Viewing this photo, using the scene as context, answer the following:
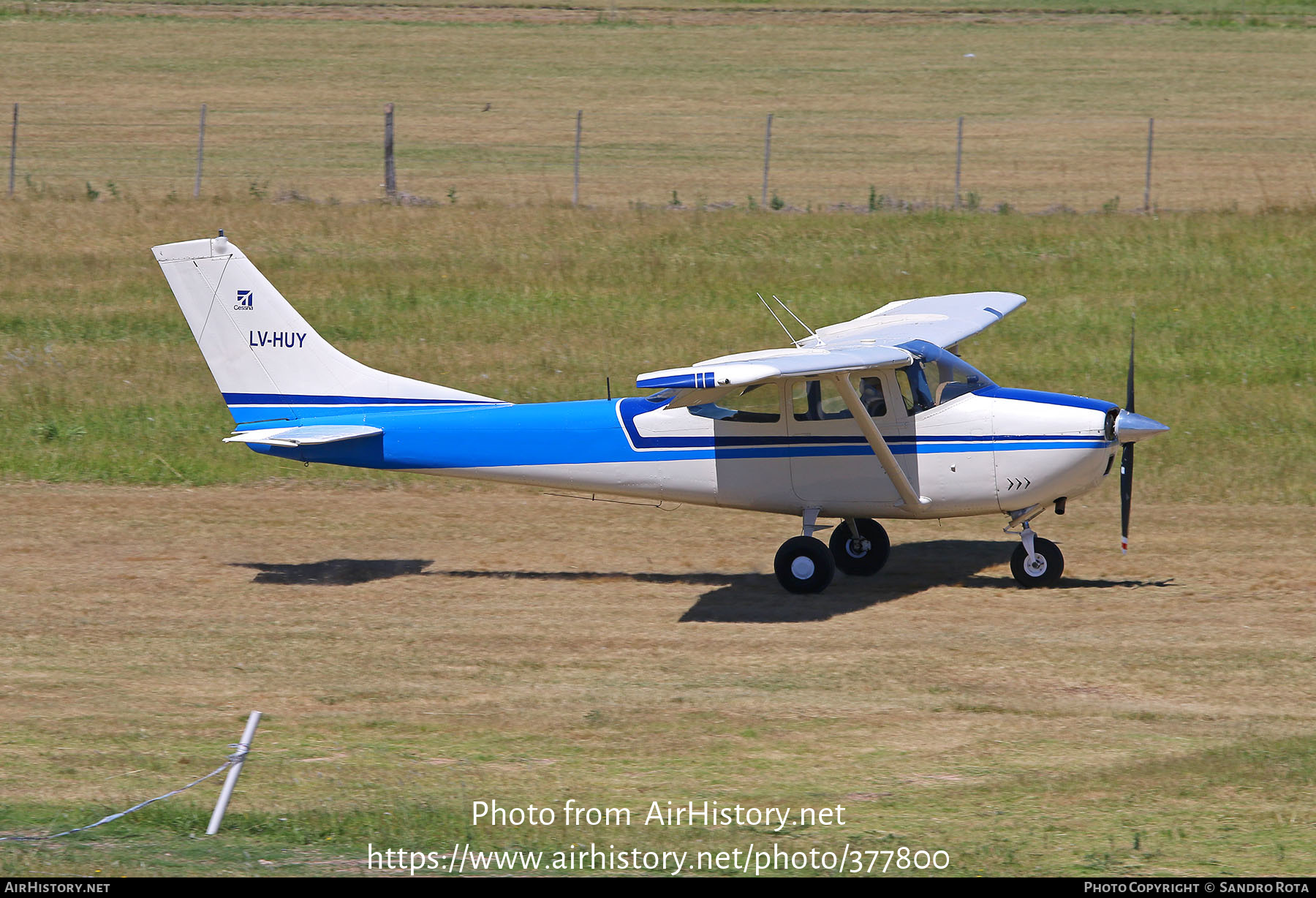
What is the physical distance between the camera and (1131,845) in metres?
7.25

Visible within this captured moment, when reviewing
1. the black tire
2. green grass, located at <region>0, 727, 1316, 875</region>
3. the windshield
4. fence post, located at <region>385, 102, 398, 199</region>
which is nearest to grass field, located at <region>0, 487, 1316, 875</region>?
green grass, located at <region>0, 727, 1316, 875</region>

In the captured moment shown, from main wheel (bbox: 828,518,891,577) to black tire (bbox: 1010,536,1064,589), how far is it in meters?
1.21

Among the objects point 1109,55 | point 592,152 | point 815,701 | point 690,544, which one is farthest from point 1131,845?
point 1109,55

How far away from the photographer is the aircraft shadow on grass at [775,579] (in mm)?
12188

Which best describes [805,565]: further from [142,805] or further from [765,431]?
[142,805]

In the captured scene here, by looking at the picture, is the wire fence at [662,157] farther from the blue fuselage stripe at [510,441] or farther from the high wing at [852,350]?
the blue fuselage stripe at [510,441]

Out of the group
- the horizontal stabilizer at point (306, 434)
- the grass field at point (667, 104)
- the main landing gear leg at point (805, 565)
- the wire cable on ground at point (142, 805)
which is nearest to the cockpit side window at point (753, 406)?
the main landing gear leg at point (805, 565)

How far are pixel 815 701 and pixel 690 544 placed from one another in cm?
452

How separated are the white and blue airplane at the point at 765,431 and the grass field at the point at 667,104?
1523 centimetres

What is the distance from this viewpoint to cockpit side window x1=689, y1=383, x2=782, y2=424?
12.4 metres

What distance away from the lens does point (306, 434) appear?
506 inches

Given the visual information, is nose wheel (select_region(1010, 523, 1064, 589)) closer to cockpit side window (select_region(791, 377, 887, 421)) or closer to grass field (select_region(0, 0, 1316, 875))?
grass field (select_region(0, 0, 1316, 875))

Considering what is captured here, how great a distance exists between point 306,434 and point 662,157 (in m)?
23.1

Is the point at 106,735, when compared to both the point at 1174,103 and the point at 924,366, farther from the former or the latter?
the point at 1174,103
